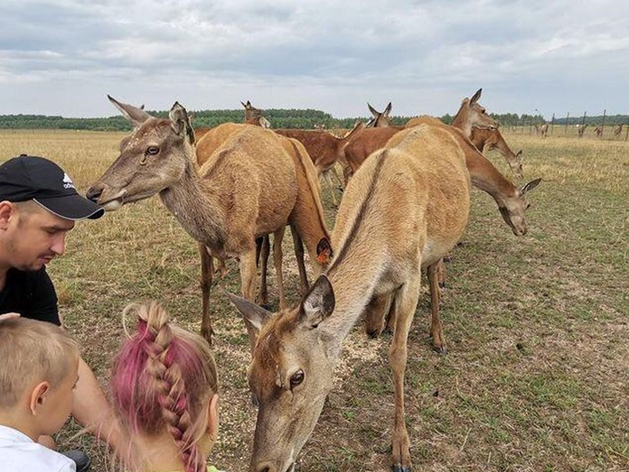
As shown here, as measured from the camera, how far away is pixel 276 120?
218 ft

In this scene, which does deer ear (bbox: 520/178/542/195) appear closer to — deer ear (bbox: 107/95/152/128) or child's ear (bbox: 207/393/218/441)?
deer ear (bbox: 107/95/152/128)

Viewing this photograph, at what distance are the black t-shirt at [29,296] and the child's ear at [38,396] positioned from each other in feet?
4.79

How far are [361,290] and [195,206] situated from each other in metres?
1.92

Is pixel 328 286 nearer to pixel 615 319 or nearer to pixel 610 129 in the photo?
pixel 615 319

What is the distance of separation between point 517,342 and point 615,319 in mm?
1425

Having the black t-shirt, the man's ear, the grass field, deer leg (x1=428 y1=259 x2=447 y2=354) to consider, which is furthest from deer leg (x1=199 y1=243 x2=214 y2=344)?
the man's ear

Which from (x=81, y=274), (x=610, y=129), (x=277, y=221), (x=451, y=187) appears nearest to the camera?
(x=451, y=187)

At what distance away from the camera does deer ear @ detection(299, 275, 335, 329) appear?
2.76 meters

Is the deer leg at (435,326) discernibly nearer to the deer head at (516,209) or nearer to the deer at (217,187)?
→ the deer at (217,187)

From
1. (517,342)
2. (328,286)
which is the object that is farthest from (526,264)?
(328,286)

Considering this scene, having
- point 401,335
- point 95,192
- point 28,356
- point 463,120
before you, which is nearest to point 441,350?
point 401,335

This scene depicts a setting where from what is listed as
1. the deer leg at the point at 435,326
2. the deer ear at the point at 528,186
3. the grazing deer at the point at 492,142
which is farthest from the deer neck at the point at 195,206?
the grazing deer at the point at 492,142

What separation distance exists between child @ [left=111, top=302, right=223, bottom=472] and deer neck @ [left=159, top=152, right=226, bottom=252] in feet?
9.58

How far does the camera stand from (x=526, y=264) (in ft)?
25.0
